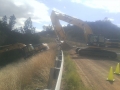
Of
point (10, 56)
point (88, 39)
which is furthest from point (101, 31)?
point (88, 39)

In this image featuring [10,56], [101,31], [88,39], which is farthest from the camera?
[101,31]

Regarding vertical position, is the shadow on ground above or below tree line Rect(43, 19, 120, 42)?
below

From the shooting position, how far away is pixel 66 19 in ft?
94.6

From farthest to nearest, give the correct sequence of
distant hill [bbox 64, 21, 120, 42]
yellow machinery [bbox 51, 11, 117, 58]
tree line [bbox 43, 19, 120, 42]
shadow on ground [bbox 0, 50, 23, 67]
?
distant hill [bbox 64, 21, 120, 42] < tree line [bbox 43, 19, 120, 42] < shadow on ground [bbox 0, 50, 23, 67] < yellow machinery [bbox 51, 11, 117, 58]

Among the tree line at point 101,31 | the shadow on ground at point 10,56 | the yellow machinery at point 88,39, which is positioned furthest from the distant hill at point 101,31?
the yellow machinery at point 88,39

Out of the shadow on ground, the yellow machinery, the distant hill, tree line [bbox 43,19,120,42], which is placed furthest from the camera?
the distant hill

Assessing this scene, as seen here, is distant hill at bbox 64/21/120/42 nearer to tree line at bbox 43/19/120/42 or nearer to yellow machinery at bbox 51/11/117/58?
tree line at bbox 43/19/120/42

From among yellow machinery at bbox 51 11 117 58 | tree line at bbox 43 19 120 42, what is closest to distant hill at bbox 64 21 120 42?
tree line at bbox 43 19 120 42

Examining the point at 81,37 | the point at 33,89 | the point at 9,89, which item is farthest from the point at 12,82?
the point at 81,37

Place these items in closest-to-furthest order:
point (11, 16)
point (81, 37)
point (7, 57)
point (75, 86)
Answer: point (75, 86), point (7, 57), point (81, 37), point (11, 16)

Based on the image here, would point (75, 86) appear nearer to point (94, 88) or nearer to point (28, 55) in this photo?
point (94, 88)

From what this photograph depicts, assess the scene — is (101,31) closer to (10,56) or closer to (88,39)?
(10,56)

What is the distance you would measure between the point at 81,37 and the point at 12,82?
232 ft

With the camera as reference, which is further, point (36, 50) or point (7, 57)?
point (7, 57)
